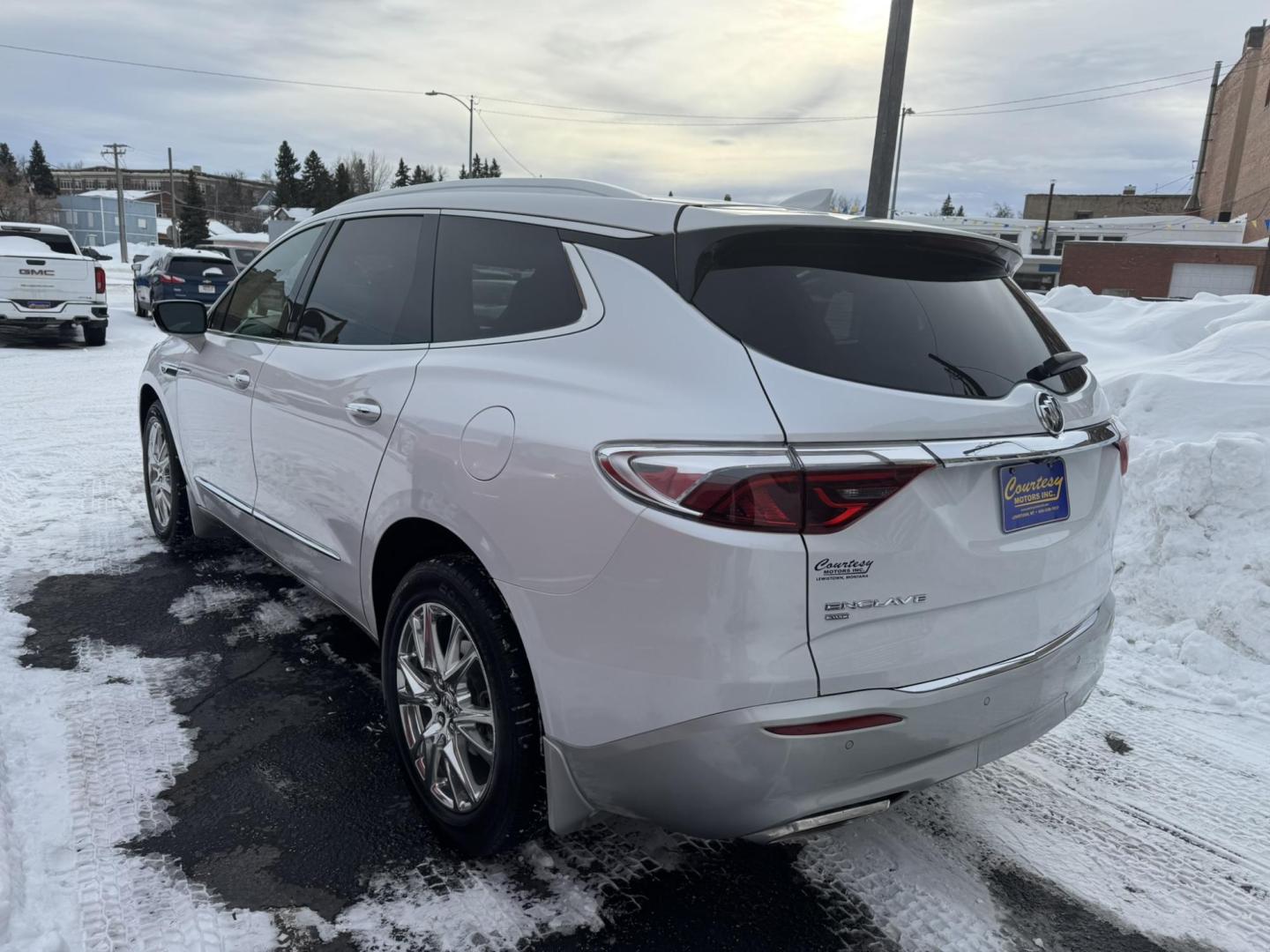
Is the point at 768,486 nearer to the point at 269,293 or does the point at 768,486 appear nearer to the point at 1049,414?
the point at 1049,414

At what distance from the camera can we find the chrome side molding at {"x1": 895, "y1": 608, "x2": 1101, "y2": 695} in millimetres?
2047

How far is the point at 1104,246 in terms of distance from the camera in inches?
1729

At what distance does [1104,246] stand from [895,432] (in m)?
48.7

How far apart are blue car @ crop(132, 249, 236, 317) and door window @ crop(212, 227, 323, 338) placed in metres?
16.6

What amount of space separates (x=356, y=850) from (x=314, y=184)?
109008 millimetres

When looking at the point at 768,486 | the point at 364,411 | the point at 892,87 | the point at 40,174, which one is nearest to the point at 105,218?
the point at 40,174

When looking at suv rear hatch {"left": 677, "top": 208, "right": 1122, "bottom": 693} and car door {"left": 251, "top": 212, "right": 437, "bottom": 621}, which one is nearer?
suv rear hatch {"left": 677, "top": 208, "right": 1122, "bottom": 693}

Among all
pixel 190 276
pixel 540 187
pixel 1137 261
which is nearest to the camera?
pixel 540 187

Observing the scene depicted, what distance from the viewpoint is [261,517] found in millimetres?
3830

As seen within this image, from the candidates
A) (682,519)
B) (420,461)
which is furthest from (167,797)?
(682,519)

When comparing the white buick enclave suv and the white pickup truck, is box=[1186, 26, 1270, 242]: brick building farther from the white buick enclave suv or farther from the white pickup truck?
the white buick enclave suv

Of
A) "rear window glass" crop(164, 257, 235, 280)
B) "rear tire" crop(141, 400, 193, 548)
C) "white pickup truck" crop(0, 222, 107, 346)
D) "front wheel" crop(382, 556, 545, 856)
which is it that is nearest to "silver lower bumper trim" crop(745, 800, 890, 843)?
"front wheel" crop(382, 556, 545, 856)

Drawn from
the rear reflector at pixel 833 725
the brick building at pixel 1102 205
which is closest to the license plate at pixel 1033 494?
the rear reflector at pixel 833 725

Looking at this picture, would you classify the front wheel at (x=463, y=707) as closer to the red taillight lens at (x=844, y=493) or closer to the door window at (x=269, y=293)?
the red taillight lens at (x=844, y=493)
